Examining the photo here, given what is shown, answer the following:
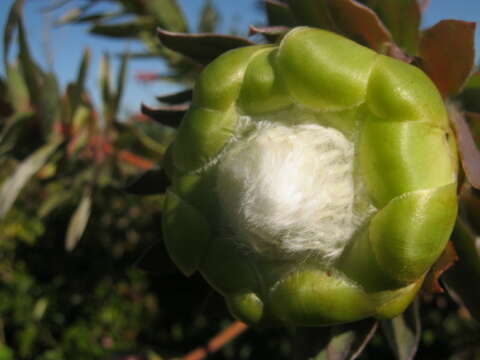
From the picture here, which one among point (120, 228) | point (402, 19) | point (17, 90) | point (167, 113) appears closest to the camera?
point (402, 19)

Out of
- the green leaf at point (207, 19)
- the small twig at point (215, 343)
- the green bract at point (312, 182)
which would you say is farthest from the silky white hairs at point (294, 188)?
the green leaf at point (207, 19)

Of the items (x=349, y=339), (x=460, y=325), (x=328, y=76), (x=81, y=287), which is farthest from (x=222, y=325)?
(x=328, y=76)

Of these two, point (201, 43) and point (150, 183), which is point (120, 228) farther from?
point (201, 43)

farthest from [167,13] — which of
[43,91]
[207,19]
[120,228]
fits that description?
[120,228]

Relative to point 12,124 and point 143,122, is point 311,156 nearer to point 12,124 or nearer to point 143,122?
point 12,124

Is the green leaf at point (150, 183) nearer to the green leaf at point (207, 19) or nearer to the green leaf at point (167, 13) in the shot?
the green leaf at point (167, 13)

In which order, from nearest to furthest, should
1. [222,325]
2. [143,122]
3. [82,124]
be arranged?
[82,124]
[222,325]
[143,122]

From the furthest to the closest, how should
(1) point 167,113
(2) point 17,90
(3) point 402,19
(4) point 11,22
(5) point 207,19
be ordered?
(5) point 207,19, (2) point 17,90, (4) point 11,22, (1) point 167,113, (3) point 402,19
